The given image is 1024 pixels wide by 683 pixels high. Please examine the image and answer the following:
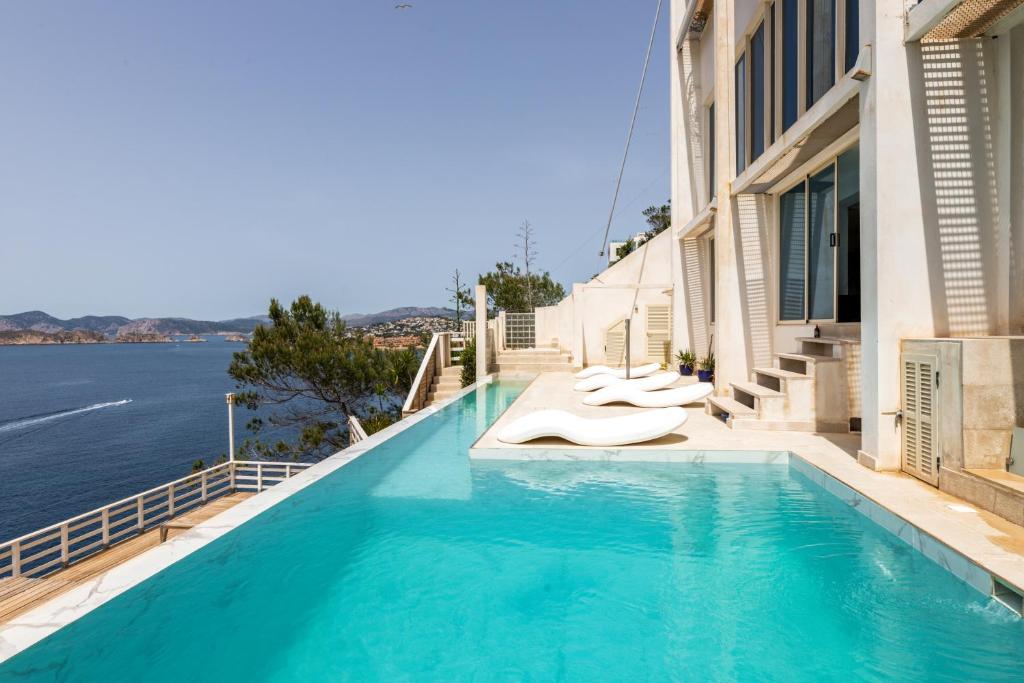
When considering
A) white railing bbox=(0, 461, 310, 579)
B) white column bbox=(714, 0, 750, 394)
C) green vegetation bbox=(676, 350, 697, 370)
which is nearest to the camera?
white railing bbox=(0, 461, 310, 579)

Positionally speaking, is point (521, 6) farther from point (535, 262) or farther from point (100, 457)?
point (100, 457)

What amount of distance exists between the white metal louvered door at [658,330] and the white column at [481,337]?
5.18m

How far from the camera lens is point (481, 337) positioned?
1522 cm

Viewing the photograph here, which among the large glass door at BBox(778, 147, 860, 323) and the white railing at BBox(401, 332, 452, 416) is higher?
the large glass door at BBox(778, 147, 860, 323)

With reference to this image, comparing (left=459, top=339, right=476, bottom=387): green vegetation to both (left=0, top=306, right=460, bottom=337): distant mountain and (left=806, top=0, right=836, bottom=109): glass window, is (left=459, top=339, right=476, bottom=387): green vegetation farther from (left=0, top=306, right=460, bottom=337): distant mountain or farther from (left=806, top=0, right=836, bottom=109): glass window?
(left=0, top=306, right=460, bottom=337): distant mountain

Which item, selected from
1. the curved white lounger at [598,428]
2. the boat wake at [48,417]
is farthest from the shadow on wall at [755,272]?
the boat wake at [48,417]

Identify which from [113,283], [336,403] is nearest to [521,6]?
[336,403]

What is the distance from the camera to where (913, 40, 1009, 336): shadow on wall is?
4562 millimetres

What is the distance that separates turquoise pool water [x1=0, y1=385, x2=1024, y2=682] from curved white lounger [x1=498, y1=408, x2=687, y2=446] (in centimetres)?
134

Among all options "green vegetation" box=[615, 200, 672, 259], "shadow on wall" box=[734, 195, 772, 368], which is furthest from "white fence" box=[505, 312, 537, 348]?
"green vegetation" box=[615, 200, 672, 259]

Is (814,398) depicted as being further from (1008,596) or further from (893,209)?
(1008,596)

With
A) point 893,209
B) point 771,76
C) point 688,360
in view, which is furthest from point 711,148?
point 893,209

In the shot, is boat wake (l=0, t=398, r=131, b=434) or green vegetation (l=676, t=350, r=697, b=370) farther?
boat wake (l=0, t=398, r=131, b=434)

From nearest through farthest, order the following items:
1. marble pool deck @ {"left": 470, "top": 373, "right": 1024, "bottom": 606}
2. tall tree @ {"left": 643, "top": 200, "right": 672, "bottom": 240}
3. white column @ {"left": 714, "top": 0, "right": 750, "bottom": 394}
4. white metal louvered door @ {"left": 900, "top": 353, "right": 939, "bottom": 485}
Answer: marble pool deck @ {"left": 470, "top": 373, "right": 1024, "bottom": 606} → white metal louvered door @ {"left": 900, "top": 353, "right": 939, "bottom": 485} → white column @ {"left": 714, "top": 0, "right": 750, "bottom": 394} → tall tree @ {"left": 643, "top": 200, "right": 672, "bottom": 240}
